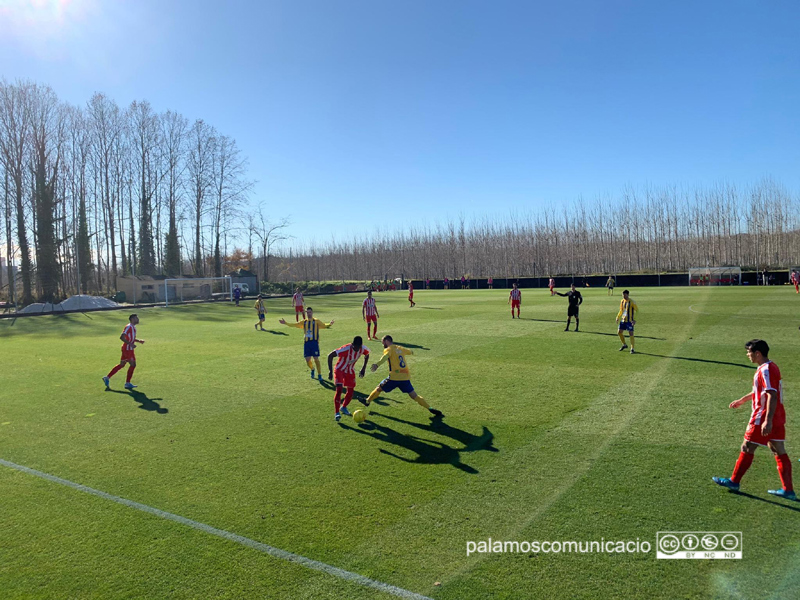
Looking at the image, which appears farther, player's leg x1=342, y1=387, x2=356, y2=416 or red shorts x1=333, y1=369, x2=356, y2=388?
player's leg x1=342, y1=387, x2=356, y2=416

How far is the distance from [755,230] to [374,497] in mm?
77039

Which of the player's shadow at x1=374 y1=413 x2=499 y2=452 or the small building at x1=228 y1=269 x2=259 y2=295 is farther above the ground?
the small building at x1=228 y1=269 x2=259 y2=295

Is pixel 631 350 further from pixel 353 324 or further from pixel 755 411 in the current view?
pixel 353 324

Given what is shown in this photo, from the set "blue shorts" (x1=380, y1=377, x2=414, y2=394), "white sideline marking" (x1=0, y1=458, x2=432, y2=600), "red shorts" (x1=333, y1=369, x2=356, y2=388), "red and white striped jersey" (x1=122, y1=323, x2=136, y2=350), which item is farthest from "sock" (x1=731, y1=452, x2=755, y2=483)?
"red and white striped jersey" (x1=122, y1=323, x2=136, y2=350)

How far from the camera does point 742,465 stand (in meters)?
5.97

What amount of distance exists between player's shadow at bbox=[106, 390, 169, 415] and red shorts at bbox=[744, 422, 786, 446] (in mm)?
9984

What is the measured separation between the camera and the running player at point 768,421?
18.6 ft

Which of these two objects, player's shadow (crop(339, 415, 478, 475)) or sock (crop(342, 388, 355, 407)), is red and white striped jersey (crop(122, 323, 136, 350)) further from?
player's shadow (crop(339, 415, 478, 475))

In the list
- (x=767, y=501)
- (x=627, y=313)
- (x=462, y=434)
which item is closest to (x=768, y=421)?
(x=767, y=501)

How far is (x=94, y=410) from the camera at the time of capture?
10.9 metres

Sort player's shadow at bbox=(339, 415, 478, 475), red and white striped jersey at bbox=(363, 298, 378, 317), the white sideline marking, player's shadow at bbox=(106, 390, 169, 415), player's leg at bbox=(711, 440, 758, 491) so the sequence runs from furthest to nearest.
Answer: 1. red and white striped jersey at bbox=(363, 298, 378, 317)
2. player's shadow at bbox=(106, 390, 169, 415)
3. player's shadow at bbox=(339, 415, 478, 475)
4. player's leg at bbox=(711, 440, 758, 491)
5. the white sideline marking

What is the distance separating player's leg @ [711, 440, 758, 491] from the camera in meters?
5.87

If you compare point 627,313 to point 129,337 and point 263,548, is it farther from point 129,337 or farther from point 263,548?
point 129,337

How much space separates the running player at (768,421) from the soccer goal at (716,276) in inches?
2281
